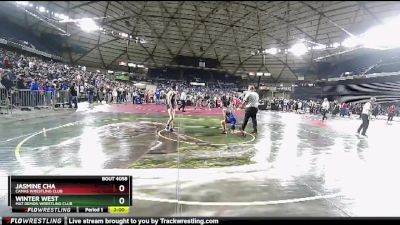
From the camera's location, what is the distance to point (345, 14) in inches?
91.0

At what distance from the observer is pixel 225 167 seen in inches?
185

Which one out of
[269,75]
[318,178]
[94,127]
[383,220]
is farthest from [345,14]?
[94,127]

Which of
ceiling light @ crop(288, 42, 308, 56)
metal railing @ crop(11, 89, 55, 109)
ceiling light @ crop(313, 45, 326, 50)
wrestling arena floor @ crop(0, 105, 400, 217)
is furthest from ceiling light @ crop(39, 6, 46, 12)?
metal railing @ crop(11, 89, 55, 109)

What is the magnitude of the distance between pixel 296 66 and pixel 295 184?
1610 millimetres

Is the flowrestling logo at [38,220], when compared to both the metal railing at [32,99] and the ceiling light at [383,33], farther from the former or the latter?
the metal railing at [32,99]

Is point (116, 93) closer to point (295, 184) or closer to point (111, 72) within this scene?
point (111, 72)

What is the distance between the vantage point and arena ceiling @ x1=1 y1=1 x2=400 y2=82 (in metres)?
2.21

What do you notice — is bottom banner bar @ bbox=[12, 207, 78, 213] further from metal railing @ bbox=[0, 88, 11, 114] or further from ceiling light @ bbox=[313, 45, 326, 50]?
metal railing @ bbox=[0, 88, 11, 114]

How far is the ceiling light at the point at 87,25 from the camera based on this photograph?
2325mm

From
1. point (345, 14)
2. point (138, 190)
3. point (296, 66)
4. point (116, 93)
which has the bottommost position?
point (138, 190)

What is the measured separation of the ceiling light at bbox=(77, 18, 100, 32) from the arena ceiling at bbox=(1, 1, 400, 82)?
1.7 inches

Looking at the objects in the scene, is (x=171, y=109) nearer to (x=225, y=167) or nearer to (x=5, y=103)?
(x=225, y=167)

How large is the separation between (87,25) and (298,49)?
6.21 ft
